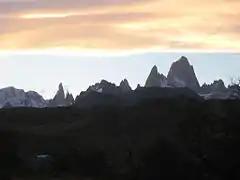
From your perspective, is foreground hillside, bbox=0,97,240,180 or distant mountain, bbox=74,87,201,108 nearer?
foreground hillside, bbox=0,97,240,180

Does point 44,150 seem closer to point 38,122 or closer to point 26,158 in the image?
point 26,158

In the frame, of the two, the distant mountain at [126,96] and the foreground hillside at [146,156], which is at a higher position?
the distant mountain at [126,96]

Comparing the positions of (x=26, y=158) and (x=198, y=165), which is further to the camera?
(x=26, y=158)

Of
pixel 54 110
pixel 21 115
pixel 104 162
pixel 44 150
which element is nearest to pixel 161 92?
pixel 54 110

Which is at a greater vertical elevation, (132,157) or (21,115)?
(21,115)

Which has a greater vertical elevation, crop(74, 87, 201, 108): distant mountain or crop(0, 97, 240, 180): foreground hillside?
crop(74, 87, 201, 108): distant mountain

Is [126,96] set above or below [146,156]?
above

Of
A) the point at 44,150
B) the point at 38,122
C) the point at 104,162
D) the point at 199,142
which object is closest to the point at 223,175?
the point at 199,142

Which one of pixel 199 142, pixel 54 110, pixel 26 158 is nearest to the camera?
pixel 199 142

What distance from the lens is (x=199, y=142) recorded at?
4788 cm

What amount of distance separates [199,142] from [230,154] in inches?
223

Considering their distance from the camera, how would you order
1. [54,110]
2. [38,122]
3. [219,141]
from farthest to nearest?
[54,110]
[38,122]
[219,141]

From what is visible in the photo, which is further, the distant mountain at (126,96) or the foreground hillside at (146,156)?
the distant mountain at (126,96)

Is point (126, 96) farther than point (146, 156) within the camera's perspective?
Yes
